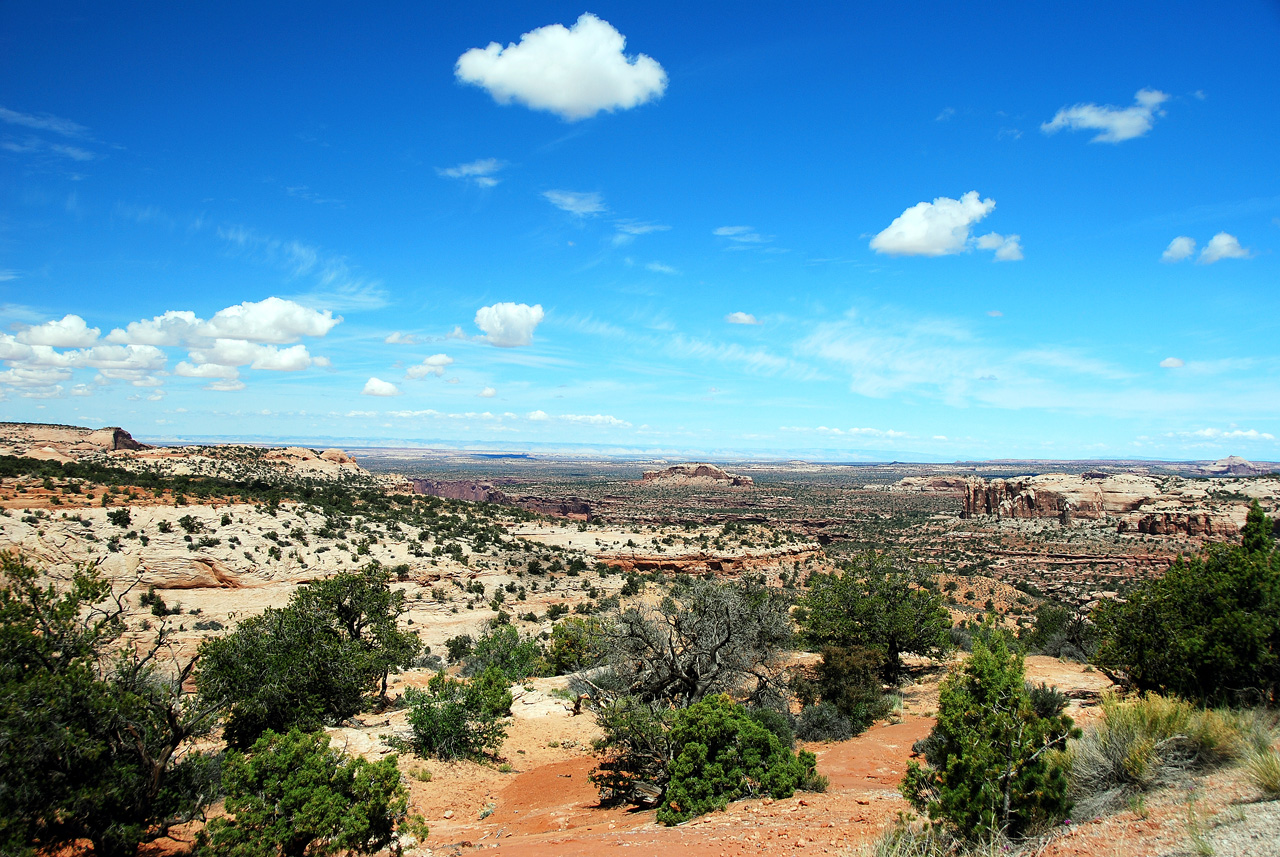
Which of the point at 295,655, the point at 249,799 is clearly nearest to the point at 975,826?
the point at 249,799

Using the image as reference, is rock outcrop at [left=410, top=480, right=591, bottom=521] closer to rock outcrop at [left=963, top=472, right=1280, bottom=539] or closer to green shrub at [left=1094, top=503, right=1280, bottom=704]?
rock outcrop at [left=963, top=472, right=1280, bottom=539]

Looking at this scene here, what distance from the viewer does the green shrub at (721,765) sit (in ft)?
36.0

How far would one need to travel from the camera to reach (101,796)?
834 centimetres

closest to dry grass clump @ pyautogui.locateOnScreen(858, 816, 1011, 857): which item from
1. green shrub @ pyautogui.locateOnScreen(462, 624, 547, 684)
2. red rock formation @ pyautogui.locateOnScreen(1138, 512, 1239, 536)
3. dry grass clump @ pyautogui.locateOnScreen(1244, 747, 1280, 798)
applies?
dry grass clump @ pyautogui.locateOnScreen(1244, 747, 1280, 798)

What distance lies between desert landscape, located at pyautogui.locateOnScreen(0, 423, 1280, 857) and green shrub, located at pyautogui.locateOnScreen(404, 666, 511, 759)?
41cm

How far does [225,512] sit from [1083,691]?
1518 inches

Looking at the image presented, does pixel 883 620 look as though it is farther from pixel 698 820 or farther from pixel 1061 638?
pixel 698 820

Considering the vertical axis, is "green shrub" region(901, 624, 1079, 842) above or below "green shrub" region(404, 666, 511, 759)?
above

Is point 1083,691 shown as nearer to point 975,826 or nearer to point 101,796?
point 975,826

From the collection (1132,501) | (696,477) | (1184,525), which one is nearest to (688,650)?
(1184,525)

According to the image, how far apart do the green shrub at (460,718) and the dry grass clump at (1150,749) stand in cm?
1253

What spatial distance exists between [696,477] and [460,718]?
464 feet

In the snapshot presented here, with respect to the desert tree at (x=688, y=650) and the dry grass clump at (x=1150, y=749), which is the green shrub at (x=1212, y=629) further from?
the desert tree at (x=688, y=650)

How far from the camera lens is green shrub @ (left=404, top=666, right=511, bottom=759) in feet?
49.9
